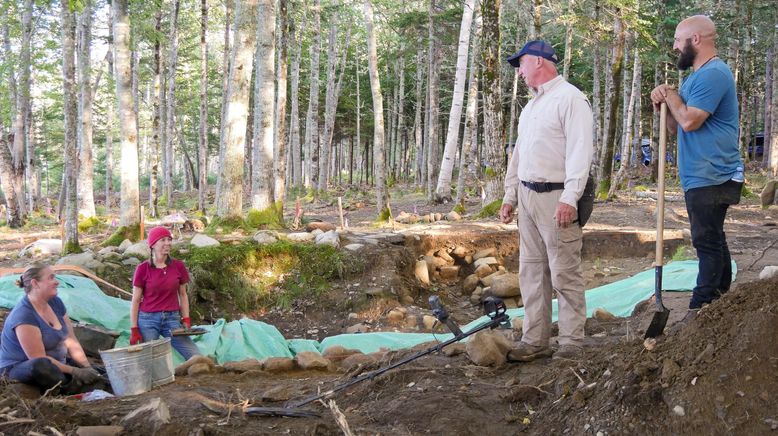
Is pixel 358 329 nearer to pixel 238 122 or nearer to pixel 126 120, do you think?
pixel 238 122

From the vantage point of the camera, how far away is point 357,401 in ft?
11.4

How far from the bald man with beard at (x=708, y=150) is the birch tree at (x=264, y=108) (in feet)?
28.2

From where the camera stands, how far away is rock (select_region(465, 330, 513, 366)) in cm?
361

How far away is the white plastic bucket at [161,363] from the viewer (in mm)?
4832

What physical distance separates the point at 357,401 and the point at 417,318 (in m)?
4.57

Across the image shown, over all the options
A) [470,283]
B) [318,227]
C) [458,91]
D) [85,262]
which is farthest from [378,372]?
[458,91]

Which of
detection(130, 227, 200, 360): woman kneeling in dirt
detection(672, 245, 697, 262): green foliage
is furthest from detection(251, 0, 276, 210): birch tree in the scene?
detection(672, 245, 697, 262): green foliage

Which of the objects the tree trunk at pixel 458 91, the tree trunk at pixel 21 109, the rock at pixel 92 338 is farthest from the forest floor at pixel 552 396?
the tree trunk at pixel 21 109

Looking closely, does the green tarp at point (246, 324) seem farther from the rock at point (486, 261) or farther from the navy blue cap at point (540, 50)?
the rock at point (486, 261)

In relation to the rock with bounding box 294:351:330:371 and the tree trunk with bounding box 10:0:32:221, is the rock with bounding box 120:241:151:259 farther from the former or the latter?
the tree trunk with bounding box 10:0:32:221

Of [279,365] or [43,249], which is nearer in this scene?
[279,365]

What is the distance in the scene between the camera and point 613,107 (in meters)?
15.9

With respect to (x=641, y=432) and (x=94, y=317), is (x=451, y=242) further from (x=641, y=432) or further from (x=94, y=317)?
(x=641, y=432)

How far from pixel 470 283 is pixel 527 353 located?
5892 millimetres
